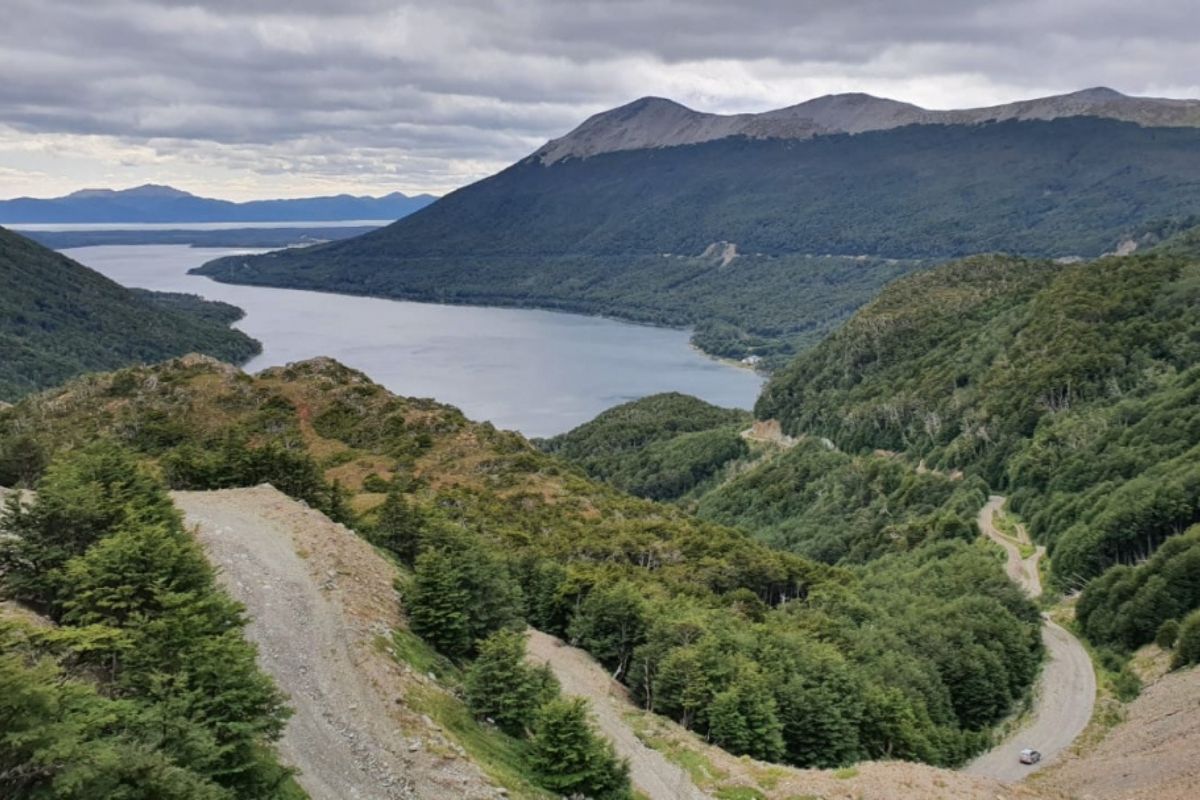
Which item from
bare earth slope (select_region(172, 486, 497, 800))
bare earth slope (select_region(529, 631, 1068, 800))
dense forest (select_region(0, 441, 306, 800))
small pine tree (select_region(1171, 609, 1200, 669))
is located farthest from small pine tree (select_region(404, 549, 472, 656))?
small pine tree (select_region(1171, 609, 1200, 669))

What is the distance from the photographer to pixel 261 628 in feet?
72.1

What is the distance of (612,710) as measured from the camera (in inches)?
1119

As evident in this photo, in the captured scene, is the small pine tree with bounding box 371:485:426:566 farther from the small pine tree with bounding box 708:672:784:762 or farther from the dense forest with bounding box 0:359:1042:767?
the small pine tree with bounding box 708:672:784:762

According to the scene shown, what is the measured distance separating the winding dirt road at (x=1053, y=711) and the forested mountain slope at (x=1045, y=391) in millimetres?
12210

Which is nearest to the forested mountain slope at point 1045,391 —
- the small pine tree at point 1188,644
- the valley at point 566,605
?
the valley at point 566,605

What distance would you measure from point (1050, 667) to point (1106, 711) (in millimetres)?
6401

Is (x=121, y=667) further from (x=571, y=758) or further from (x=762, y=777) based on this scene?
(x=762, y=777)

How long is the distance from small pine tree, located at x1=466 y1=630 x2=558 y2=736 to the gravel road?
5.25ft

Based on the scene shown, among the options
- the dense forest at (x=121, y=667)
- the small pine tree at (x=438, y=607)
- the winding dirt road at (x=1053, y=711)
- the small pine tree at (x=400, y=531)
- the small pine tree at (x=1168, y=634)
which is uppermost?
the dense forest at (x=121, y=667)

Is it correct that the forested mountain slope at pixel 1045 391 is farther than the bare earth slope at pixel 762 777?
Yes

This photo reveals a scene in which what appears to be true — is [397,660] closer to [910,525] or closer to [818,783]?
[818,783]

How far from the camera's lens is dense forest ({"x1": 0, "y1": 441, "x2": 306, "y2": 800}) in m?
11.9

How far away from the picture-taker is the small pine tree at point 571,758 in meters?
20.2

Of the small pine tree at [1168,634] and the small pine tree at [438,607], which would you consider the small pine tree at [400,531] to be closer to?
the small pine tree at [438,607]
